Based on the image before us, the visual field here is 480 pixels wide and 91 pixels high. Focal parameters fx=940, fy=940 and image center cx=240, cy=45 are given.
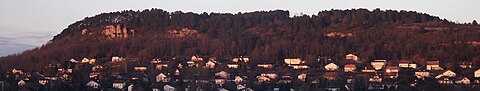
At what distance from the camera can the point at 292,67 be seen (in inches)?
1661

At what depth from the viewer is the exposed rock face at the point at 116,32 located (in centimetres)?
5614

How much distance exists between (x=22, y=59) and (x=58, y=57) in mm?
1822

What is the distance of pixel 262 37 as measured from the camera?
52.4m

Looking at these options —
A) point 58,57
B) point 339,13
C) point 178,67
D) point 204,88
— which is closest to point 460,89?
point 204,88

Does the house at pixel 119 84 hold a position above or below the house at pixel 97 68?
below

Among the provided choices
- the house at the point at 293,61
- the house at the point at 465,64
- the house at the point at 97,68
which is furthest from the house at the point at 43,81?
the house at the point at 465,64

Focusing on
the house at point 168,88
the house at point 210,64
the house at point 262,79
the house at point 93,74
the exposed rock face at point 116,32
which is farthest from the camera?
the exposed rock face at point 116,32

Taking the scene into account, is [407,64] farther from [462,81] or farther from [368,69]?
[462,81]

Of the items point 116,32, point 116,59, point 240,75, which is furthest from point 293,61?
point 116,32

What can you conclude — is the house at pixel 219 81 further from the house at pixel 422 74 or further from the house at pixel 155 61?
the house at pixel 155 61

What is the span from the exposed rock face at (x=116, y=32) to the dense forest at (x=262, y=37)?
0.23 feet

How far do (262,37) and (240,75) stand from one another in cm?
1443

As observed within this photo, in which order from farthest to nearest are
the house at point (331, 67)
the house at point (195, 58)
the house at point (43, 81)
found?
the house at point (195, 58) → the house at point (331, 67) → the house at point (43, 81)

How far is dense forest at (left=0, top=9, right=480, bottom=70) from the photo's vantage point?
45406 millimetres
